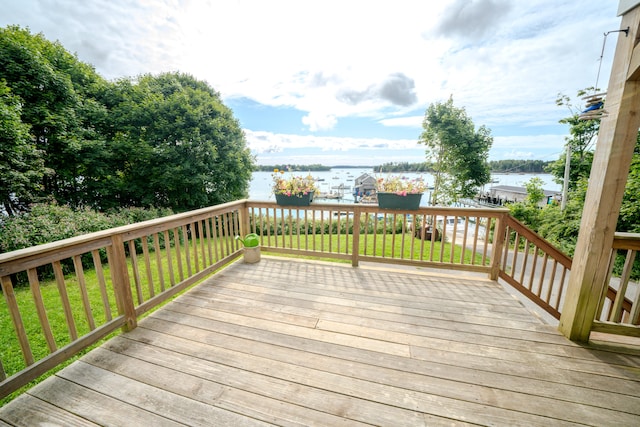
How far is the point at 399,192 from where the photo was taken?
3.02 metres

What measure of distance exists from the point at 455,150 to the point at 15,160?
532 inches

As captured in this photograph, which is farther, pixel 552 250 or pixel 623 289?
pixel 552 250

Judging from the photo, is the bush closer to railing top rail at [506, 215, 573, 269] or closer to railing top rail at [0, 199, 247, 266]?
railing top rail at [0, 199, 247, 266]

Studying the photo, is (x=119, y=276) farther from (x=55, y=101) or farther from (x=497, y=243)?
(x=55, y=101)

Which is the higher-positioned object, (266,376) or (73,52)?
(73,52)

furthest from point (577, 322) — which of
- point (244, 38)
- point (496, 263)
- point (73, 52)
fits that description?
point (73, 52)

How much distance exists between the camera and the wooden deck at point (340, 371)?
4.43 feet

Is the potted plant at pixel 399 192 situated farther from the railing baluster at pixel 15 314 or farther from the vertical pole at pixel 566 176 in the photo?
the vertical pole at pixel 566 176

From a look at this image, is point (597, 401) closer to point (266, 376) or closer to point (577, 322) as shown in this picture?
point (577, 322)

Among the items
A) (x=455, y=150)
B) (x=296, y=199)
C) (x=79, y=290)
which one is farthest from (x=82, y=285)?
(x=455, y=150)

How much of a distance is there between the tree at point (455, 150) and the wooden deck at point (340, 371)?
935 centimetres

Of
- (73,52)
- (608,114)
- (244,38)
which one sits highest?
(73,52)

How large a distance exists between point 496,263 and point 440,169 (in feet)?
29.1

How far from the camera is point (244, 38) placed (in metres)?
4.25
